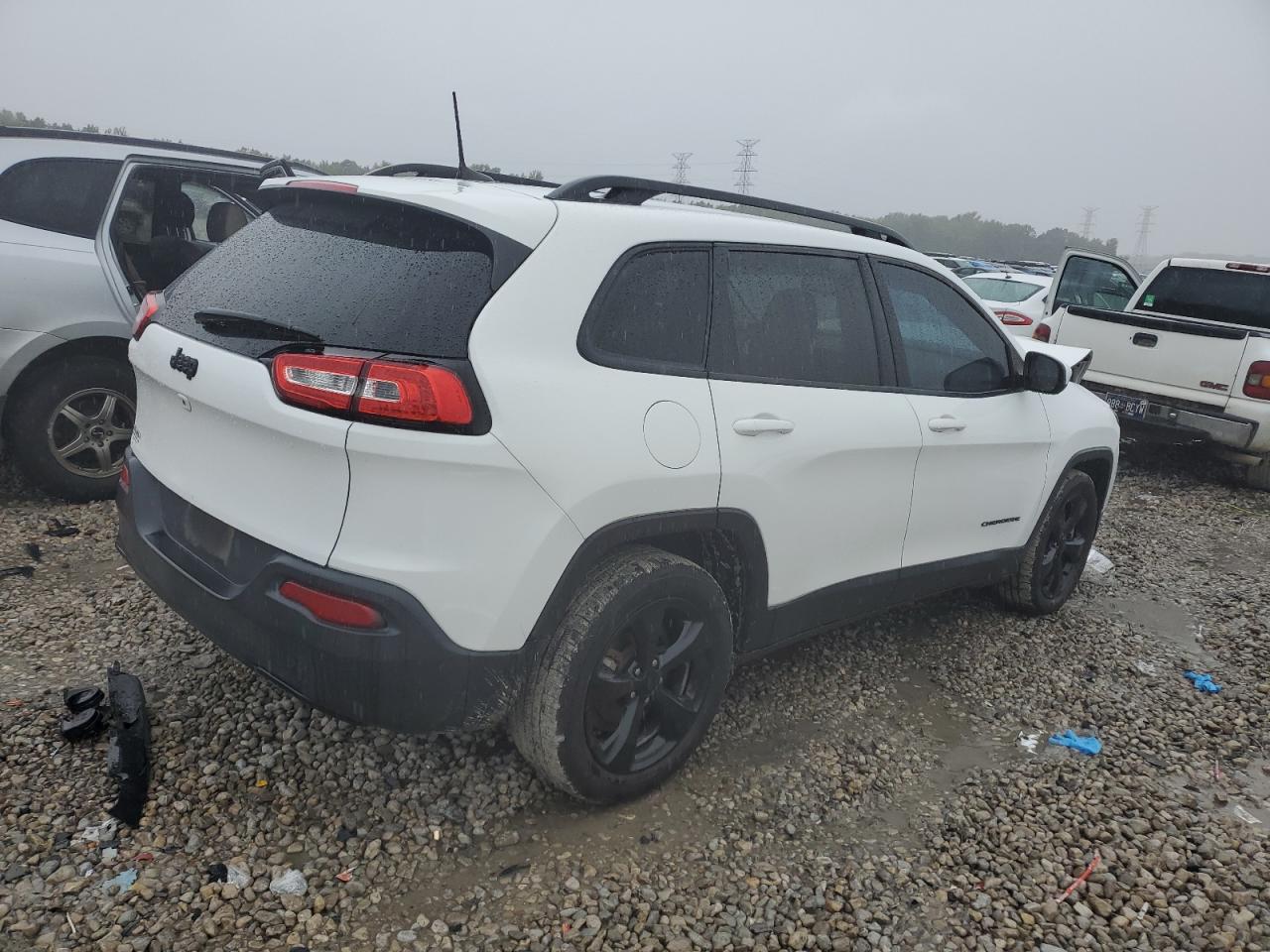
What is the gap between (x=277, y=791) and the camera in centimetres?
271

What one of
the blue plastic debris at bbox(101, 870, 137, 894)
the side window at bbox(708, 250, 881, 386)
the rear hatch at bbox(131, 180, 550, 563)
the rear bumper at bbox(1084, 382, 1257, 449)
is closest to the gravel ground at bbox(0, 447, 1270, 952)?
the blue plastic debris at bbox(101, 870, 137, 894)

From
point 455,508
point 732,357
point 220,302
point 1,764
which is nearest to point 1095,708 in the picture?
point 732,357

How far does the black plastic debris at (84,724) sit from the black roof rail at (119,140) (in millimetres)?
2795

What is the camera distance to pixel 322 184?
8.73 feet

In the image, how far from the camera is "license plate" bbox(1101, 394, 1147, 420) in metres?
7.34

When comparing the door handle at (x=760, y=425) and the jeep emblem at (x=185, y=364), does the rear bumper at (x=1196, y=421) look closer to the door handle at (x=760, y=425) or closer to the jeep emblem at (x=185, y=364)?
the door handle at (x=760, y=425)

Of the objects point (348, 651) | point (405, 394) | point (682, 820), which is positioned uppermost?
point (405, 394)

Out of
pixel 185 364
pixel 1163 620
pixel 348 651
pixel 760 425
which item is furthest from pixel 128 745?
pixel 1163 620

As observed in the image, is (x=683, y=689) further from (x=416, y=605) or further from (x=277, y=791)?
(x=277, y=791)

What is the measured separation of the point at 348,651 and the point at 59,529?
3.18 meters

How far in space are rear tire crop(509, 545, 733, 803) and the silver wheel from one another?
132 inches

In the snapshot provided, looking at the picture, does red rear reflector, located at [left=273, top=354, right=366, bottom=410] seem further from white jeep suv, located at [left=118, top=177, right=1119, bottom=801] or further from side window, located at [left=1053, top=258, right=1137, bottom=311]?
side window, located at [left=1053, top=258, right=1137, bottom=311]

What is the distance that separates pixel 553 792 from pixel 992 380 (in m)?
2.50

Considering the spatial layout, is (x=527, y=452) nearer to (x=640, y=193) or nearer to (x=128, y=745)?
(x=640, y=193)
